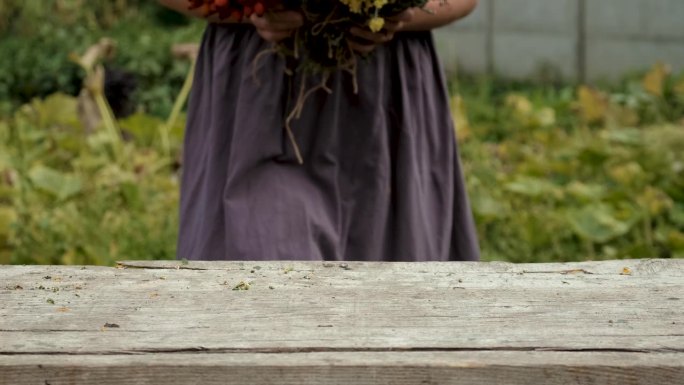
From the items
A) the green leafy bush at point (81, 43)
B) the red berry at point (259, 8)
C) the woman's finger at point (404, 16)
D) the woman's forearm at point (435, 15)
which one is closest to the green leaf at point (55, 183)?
the green leafy bush at point (81, 43)

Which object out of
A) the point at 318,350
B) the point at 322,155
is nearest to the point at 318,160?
the point at 322,155

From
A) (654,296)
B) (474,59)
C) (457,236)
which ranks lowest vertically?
(474,59)

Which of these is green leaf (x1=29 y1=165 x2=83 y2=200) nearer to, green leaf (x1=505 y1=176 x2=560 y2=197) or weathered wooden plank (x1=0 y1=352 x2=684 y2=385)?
green leaf (x1=505 y1=176 x2=560 y2=197)

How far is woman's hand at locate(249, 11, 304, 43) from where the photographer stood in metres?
2.22

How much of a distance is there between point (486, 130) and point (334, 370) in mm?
4311

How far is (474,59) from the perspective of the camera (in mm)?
6711

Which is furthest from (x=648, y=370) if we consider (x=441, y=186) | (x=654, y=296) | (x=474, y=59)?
(x=474, y=59)

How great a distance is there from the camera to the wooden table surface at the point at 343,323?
1.38 meters

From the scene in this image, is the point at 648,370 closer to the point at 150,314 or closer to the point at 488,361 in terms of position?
the point at 488,361

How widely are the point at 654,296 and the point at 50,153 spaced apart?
3567 millimetres

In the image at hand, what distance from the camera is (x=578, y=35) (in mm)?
6543

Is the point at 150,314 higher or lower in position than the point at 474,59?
higher

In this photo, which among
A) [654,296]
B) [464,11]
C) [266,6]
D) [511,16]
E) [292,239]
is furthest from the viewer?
[511,16]

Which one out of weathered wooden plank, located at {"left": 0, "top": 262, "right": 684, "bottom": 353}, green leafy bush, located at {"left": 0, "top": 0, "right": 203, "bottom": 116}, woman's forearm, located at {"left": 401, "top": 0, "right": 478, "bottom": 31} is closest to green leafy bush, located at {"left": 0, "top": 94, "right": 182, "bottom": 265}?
green leafy bush, located at {"left": 0, "top": 0, "right": 203, "bottom": 116}
